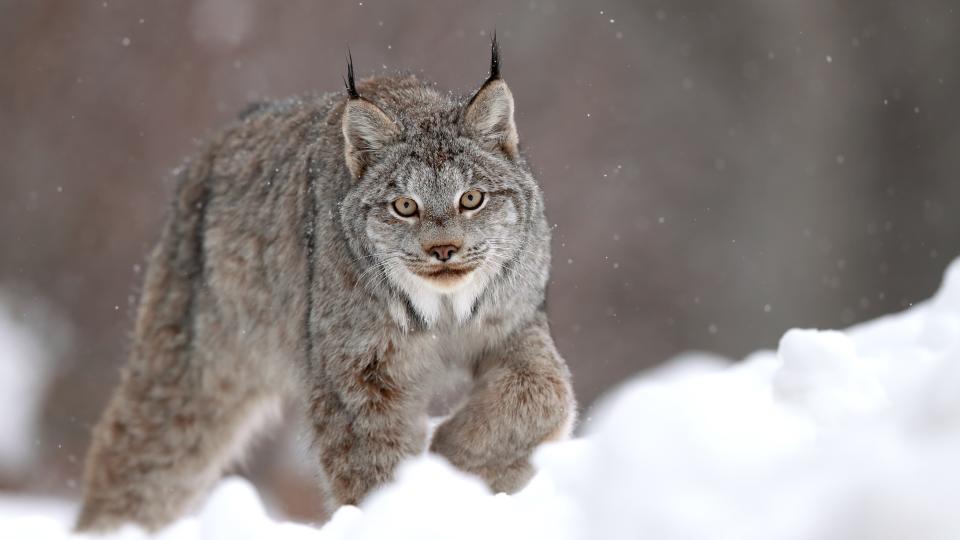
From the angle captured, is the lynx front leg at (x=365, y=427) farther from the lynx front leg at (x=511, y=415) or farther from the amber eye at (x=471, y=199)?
the amber eye at (x=471, y=199)

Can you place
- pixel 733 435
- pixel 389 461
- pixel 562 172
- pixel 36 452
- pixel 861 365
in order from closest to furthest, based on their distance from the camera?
1. pixel 733 435
2. pixel 861 365
3. pixel 389 461
4. pixel 36 452
5. pixel 562 172

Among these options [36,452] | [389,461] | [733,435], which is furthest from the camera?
[36,452]

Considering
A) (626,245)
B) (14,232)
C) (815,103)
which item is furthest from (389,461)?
(815,103)

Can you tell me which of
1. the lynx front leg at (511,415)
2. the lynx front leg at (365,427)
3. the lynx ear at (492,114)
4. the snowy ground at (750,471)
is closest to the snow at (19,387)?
the lynx front leg at (365,427)

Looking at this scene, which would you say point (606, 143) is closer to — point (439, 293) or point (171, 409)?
point (171, 409)

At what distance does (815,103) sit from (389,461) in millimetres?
13572

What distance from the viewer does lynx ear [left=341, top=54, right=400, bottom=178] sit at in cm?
492

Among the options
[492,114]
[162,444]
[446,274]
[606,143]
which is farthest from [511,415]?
[606,143]

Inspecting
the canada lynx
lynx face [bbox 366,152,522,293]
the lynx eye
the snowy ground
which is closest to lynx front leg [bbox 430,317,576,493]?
the canada lynx

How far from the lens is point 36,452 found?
42.0 ft

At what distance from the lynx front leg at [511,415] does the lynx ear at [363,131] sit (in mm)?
922

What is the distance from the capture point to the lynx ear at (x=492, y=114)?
4.92 meters

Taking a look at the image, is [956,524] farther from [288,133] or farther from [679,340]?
[679,340]

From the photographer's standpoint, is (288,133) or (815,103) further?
(815,103)
